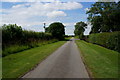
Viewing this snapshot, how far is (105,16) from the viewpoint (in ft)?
140

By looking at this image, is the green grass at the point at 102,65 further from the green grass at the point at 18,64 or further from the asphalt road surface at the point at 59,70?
the green grass at the point at 18,64

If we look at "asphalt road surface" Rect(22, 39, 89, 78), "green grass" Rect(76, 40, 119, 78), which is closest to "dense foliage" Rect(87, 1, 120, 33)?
"green grass" Rect(76, 40, 119, 78)

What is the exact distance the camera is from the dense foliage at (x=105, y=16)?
41.1 m

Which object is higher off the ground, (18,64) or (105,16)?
(105,16)

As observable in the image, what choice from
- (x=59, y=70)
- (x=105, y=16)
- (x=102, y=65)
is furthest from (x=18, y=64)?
(x=105, y=16)

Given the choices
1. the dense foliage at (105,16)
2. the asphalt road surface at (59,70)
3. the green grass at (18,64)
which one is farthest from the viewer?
the dense foliage at (105,16)

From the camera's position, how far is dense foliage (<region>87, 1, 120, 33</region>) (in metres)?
41.1

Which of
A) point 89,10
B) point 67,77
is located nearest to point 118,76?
point 67,77

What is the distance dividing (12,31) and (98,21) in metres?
33.1

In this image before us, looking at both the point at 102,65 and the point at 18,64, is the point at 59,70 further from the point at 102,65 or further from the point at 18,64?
the point at 18,64

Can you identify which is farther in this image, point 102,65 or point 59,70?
point 102,65

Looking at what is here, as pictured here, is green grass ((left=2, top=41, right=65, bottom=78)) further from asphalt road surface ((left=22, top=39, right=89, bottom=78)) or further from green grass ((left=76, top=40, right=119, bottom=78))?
green grass ((left=76, top=40, right=119, bottom=78))

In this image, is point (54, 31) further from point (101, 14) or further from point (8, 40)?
point (8, 40)

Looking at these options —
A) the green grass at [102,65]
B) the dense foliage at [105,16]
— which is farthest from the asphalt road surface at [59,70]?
the dense foliage at [105,16]
